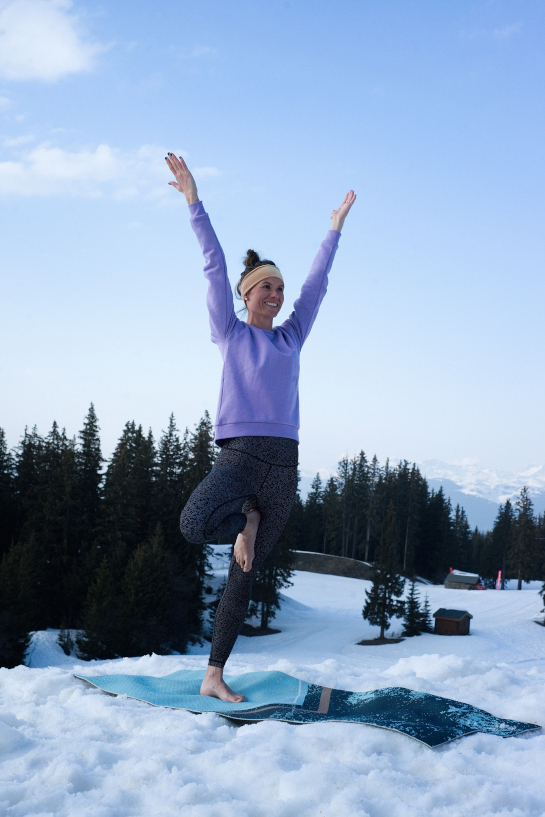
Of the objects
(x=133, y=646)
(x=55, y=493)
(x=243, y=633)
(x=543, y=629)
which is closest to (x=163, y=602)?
(x=133, y=646)

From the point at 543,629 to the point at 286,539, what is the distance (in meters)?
16.2

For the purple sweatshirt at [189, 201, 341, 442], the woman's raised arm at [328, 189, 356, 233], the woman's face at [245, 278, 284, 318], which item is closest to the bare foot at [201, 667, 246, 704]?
the purple sweatshirt at [189, 201, 341, 442]

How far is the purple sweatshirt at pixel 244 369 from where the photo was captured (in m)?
3.80

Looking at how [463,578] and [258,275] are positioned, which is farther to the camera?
[463,578]

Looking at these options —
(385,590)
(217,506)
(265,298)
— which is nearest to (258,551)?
(217,506)

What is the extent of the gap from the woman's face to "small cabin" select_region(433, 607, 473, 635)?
33702 mm

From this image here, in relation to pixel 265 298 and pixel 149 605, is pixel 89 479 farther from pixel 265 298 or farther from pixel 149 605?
pixel 265 298

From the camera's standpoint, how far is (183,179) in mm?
3863

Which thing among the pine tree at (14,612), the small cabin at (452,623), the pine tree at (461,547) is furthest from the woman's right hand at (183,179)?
the pine tree at (461,547)

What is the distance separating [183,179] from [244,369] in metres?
1.26

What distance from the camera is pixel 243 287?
425 centimetres

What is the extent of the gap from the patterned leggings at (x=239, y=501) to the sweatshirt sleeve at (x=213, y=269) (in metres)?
0.80

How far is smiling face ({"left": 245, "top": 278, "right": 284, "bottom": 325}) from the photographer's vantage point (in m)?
4.17

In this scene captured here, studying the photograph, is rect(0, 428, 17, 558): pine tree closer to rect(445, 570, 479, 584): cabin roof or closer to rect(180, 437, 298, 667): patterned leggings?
rect(180, 437, 298, 667): patterned leggings
